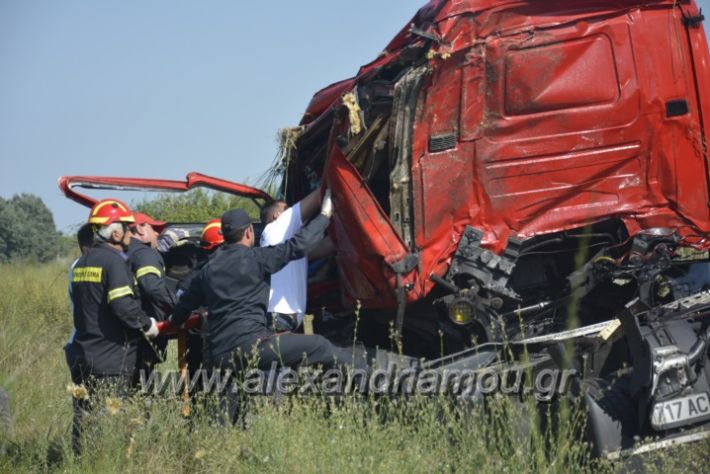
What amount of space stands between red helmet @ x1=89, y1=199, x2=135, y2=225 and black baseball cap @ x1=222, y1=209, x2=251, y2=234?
0.74m

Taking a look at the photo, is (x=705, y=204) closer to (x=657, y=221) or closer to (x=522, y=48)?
(x=657, y=221)

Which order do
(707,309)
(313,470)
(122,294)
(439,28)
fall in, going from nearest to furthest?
(313,470), (707,309), (122,294), (439,28)

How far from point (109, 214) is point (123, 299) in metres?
0.65

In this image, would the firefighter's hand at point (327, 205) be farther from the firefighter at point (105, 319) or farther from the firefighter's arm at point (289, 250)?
the firefighter at point (105, 319)

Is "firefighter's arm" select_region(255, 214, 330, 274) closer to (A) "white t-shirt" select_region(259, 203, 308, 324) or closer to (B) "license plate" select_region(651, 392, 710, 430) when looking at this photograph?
(A) "white t-shirt" select_region(259, 203, 308, 324)

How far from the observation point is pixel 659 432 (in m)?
4.91

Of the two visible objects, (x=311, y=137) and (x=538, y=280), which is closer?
(x=538, y=280)

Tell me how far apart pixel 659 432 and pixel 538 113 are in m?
2.37

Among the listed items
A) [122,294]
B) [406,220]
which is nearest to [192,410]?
[122,294]

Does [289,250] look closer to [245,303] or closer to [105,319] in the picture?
[245,303]

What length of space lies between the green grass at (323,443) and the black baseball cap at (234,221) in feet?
3.87

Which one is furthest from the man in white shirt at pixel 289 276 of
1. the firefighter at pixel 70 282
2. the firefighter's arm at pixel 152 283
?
the firefighter at pixel 70 282

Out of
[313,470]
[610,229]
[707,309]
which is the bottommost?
[313,470]

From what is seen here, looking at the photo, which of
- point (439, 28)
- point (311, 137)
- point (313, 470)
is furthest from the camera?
point (311, 137)
